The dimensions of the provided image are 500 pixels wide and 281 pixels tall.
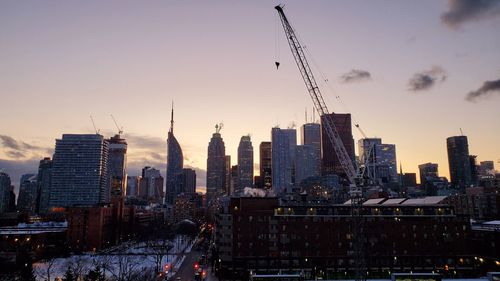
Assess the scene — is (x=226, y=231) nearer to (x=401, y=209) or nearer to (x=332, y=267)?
(x=332, y=267)

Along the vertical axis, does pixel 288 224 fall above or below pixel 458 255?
above

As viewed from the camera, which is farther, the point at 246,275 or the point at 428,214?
the point at 428,214

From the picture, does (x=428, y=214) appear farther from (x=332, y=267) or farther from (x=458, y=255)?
(x=332, y=267)

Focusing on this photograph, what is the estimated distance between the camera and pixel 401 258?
370 feet

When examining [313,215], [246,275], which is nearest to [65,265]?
[246,275]

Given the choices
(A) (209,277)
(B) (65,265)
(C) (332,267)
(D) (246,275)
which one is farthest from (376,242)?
(B) (65,265)

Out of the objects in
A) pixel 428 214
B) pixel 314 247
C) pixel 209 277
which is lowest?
pixel 209 277

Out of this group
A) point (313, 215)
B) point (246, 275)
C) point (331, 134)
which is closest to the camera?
point (246, 275)

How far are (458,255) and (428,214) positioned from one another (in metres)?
13.8

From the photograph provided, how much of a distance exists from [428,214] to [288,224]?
43968 mm

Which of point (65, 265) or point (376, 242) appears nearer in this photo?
point (376, 242)

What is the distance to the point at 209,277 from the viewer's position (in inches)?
4439

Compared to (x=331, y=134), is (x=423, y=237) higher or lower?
lower

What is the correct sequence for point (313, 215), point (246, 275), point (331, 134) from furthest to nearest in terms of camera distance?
point (331, 134) → point (313, 215) → point (246, 275)
